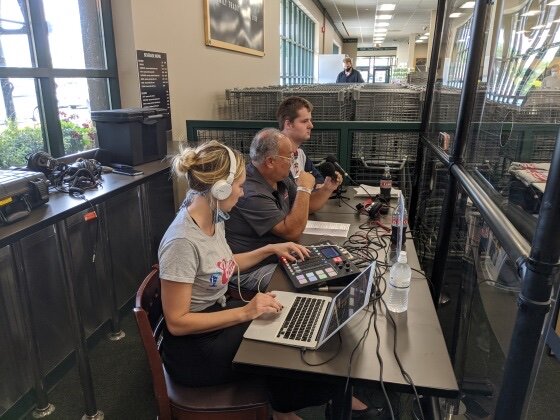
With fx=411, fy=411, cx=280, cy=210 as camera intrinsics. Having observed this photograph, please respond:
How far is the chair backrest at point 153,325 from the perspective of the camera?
43.9 inches

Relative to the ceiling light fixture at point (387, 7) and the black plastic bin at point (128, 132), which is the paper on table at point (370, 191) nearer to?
the black plastic bin at point (128, 132)

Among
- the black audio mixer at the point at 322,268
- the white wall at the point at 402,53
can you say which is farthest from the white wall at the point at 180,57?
the white wall at the point at 402,53

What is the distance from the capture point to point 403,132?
299cm

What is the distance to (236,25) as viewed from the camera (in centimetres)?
447

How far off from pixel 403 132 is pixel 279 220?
5.35 ft

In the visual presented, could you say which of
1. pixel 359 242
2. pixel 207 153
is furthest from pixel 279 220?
pixel 207 153

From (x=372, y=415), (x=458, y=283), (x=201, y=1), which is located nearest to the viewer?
(x=372, y=415)

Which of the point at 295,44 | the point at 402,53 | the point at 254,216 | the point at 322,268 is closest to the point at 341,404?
the point at 322,268

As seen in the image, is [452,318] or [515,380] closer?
[515,380]

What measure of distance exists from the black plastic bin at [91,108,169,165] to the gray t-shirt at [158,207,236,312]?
1.13 metres

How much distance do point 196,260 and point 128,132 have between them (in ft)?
4.28

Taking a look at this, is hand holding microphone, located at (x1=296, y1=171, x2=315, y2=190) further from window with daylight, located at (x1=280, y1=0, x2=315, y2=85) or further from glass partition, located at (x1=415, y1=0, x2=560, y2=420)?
window with daylight, located at (x1=280, y1=0, x2=315, y2=85)

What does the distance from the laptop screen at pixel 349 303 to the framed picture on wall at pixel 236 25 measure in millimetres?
3207

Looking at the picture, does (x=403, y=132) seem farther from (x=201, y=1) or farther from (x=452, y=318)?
(x=201, y=1)
